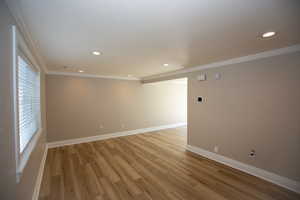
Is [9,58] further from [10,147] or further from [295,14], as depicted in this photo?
[295,14]

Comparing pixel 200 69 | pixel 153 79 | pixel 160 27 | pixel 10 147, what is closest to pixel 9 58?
pixel 10 147

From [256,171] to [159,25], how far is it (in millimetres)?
3160

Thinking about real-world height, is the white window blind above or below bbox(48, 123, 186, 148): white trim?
above

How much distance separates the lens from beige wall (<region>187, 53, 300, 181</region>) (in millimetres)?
2113

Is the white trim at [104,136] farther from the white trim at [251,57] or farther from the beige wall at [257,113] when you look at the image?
the white trim at [251,57]

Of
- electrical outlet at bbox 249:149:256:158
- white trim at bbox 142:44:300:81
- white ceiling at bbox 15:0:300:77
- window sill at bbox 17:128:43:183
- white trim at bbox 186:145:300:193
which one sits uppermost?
white ceiling at bbox 15:0:300:77

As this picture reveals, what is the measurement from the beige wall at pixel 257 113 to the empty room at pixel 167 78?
17 mm

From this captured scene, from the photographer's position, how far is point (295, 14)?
1.28 m

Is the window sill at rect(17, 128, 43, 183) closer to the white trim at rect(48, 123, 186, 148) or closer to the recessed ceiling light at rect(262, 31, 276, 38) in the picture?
the white trim at rect(48, 123, 186, 148)

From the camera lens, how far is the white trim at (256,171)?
209 cm

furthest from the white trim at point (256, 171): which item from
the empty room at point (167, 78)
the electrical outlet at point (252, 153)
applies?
the electrical outlet at point (252, 153)

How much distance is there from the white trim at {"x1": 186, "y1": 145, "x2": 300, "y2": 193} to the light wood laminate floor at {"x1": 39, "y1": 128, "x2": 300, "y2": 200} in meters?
0.11

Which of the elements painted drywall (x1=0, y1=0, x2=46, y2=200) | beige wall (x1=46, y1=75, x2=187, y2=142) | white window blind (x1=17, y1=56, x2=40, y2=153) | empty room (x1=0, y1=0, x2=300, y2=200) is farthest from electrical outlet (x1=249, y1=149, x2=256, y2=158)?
beige wall (x1=46, y1=75, x2=187, y2=142)

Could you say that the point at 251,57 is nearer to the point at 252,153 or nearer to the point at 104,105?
the point at 252,153
